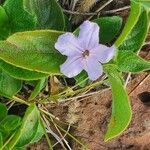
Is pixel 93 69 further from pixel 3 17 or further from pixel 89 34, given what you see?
pixel 3 17

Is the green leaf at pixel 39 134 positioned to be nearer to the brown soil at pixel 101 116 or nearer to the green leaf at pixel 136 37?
the brown soil at pixel 101 116

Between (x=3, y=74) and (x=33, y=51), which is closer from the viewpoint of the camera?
(x=33, y=51)

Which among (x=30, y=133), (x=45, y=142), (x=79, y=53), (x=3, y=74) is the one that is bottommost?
(x=45, y=142)

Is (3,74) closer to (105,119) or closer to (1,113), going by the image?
(1,113)

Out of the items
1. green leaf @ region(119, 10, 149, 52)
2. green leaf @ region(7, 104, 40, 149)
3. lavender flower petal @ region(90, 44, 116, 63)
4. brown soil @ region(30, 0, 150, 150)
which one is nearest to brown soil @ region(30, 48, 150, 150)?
brown soil @ region(30, 0, 150, 150)

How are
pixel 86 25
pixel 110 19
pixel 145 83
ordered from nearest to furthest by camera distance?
pixel 86 25
pixel 110 19
pixel 145 83

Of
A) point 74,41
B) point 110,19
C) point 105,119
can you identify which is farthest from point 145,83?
point 74,41
